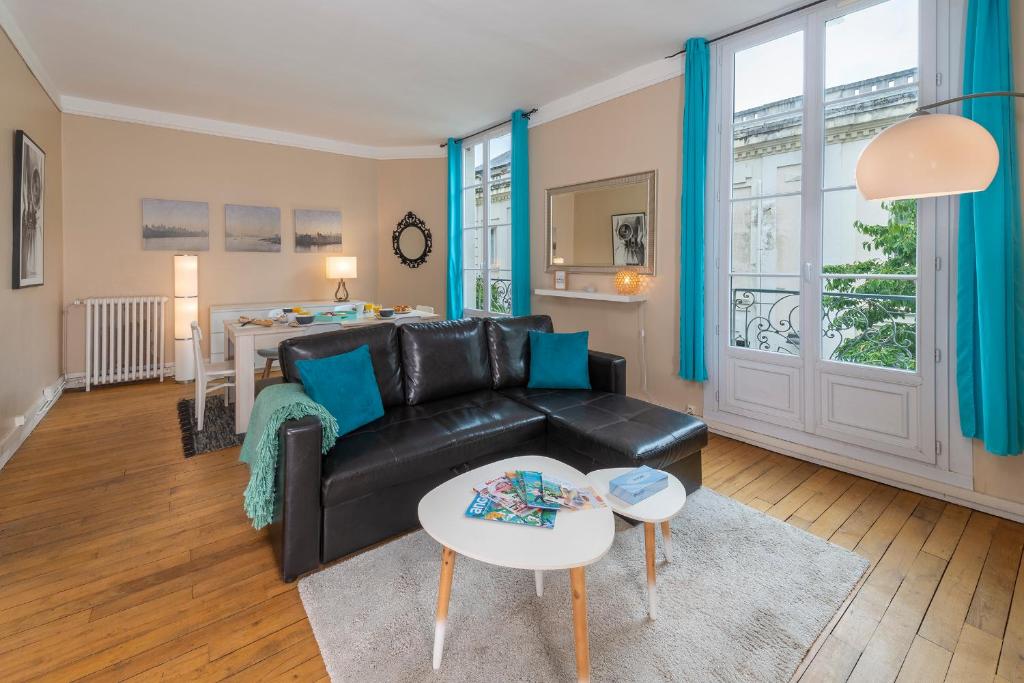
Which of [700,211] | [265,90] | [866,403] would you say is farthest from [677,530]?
[265,90]

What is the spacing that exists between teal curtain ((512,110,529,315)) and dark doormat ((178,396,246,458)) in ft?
9.43

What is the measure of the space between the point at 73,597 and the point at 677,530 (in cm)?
253

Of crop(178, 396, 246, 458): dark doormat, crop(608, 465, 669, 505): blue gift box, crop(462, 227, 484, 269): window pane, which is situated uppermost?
crop(462, 227, 484, 269): window pane

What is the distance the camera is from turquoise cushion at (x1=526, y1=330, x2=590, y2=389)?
3.28 m

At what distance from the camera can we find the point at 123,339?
5.06 meters

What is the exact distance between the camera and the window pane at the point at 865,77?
271cm

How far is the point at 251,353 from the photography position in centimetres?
352

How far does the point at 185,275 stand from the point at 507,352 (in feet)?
13.0

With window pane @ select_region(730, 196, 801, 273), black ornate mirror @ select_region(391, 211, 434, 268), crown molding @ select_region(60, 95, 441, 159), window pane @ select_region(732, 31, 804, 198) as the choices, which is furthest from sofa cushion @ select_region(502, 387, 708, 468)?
crown molding @ select_region(60, 95, 441, 159)

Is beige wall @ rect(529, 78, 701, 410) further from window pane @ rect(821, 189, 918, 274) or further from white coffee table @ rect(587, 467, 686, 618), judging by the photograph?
white coffee table @ rect(587, 467, 686, 618)

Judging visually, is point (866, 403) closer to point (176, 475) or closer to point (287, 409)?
point (287, 409)

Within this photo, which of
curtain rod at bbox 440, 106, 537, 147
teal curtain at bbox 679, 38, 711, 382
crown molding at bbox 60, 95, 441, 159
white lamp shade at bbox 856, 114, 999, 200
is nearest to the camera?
white lamp shade at bbox 856, 114, 999, 200

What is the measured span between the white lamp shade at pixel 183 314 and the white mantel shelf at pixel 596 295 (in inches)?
146

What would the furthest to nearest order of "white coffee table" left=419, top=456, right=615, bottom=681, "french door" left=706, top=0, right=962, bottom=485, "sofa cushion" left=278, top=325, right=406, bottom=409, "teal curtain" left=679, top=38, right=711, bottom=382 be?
1. "teal curtain" left=679, top=38, right=711, bottom=382
2. "french door" left=706, top=0, right=962, bottom=485
3. "sofa cushion" left=278, top=325, right=406, bottom=409
4. "white coffee table" left=419, top=456, right=615, bottom=681
